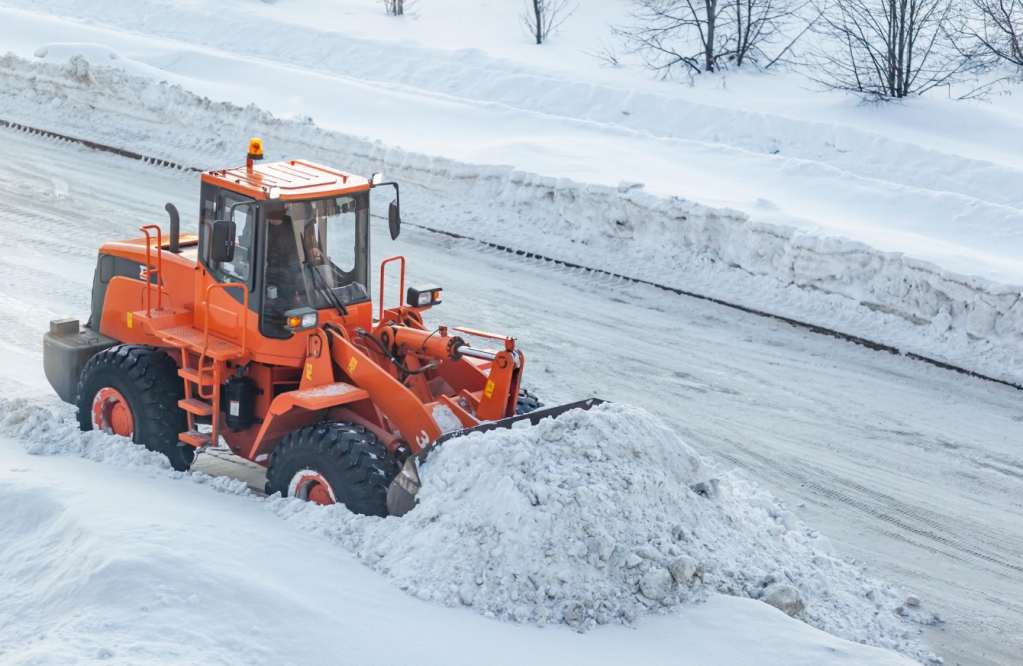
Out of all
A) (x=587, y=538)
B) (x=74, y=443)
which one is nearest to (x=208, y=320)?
(x=74, y=443)

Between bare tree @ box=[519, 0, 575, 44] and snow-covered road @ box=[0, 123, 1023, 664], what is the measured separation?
37.4ft

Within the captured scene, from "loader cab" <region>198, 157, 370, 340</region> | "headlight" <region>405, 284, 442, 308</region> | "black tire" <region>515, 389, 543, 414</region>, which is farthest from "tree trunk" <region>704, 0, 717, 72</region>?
"loader cab" <region>198, 157, 370, 340</region>

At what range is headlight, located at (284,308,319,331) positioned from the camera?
7594 mm

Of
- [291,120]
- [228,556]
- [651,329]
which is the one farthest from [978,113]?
[228,556]

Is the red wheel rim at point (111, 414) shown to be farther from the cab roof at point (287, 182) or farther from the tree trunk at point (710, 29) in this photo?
the tree trunk at point (710, 29)

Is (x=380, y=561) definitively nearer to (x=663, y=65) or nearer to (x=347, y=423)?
(x=347, y=423)

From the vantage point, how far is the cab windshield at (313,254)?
25.4ft

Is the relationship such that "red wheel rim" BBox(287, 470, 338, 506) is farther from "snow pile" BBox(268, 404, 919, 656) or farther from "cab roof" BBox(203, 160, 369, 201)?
"cab roof" BBox(203, 160, 369, 201)

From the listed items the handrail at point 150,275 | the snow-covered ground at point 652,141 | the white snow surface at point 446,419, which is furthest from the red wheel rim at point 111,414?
the snow-covered ground at point 652,141

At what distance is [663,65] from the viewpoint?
2309 cm

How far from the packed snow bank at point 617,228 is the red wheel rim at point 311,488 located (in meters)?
6.92

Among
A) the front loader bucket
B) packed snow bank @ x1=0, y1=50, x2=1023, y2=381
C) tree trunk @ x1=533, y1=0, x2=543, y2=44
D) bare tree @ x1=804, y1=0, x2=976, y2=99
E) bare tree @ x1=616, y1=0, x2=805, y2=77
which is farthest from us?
tree trunk @ x1=533, y1=0, x2=543, y2=44

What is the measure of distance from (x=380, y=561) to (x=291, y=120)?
39.3 ft

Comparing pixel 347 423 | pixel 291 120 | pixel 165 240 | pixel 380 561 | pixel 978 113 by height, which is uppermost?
pixel 978 113
